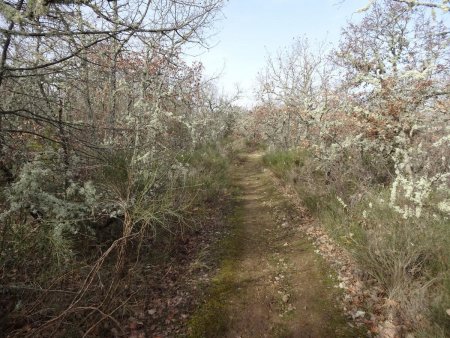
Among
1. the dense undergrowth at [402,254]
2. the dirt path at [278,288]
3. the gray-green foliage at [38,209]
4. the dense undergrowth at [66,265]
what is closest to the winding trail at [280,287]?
the dirt path at [278,288]

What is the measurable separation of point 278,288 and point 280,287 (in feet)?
0.14

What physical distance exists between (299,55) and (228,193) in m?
12.8

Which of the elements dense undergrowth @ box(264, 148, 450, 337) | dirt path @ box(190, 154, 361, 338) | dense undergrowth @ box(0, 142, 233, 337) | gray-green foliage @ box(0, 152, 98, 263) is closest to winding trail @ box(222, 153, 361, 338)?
dirt path @ box(190, 154, 361, 338)

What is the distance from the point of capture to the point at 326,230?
20.4 feet

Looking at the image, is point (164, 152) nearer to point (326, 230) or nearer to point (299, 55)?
point (326, 230)

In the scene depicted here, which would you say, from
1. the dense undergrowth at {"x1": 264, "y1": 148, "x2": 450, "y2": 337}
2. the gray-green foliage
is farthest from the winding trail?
the gray-green foliage

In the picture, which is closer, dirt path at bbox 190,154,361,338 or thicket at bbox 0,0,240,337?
thicket at bbox 0,0,240,337

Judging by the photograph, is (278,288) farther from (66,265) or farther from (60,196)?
(60,196)

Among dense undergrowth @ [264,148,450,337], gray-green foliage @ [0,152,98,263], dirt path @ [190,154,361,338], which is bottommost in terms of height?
dirt path @ [190,154,361,338]

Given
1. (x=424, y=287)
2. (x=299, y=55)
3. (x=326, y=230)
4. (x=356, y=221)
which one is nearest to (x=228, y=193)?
(x=326, y=230)

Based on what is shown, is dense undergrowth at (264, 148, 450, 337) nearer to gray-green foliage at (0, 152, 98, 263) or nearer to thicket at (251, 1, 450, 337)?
thicket at (251, 1, 450, 337)

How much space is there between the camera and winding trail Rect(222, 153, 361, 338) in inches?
149

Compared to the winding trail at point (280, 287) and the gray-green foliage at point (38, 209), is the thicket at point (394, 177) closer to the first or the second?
the winding trail at point (280, 287)

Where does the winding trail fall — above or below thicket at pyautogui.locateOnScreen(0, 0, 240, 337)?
below
